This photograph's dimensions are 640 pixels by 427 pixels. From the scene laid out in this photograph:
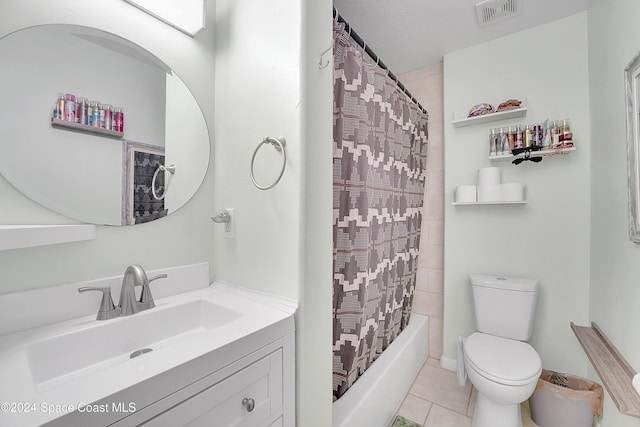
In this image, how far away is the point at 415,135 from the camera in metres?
2.04

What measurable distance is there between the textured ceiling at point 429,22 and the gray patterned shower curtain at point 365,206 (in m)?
0.47

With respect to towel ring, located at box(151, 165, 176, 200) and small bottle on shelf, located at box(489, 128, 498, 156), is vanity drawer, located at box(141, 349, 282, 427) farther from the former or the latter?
small bottle on shelf, located at box(489, 128, 498, 156)

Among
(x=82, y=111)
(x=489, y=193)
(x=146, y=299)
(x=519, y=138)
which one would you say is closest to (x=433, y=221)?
(x=489, y=193)

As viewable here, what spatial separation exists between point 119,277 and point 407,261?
178cm

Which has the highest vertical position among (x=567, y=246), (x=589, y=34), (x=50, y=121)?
(x=589, y=34)

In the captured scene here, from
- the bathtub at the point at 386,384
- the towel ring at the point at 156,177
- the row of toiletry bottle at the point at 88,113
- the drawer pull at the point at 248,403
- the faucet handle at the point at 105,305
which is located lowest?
the bathtub at the point at 386,384

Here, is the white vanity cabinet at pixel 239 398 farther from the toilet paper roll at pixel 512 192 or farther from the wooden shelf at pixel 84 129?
the toilet paper roll at pixel 512 192

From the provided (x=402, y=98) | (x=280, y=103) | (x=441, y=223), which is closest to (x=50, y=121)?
(x=280, y=103)

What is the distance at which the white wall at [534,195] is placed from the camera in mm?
1691

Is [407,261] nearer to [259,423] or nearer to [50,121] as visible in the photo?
[259,423]

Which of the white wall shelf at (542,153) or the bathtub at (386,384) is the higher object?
the white wall shelf at (542,153)

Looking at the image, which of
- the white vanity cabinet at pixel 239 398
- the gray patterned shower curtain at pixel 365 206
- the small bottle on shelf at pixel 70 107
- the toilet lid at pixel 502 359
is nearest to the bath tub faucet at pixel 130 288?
the white vanity cabinet at pixel 239 398

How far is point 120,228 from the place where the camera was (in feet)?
3.29

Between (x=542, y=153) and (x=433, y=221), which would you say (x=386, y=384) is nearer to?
(x=433, y=221)
